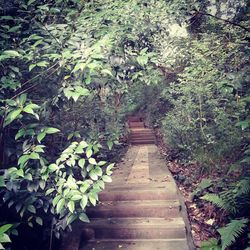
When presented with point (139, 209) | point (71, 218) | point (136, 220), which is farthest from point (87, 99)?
point (71, 218)

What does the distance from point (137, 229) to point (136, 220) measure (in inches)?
12.8

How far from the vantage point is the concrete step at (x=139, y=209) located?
4.89 meters

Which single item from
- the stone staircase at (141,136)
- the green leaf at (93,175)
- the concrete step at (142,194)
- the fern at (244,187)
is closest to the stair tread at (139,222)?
the concrete step at (142,194)

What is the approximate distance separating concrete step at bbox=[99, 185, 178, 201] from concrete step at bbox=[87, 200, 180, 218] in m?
0.15

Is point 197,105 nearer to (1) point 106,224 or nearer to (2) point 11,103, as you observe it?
(1) point 106,224

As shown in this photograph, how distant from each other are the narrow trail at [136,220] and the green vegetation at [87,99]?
2.23ft

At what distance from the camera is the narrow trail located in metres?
4.34

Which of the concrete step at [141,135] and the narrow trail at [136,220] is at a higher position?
the narrow trail at [136,220]

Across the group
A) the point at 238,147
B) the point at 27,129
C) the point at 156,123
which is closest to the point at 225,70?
the point at 238,147

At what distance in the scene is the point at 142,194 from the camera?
17.8 ft

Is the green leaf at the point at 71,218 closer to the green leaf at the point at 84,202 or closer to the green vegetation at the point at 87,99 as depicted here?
the green vegetation at the point at 87,99

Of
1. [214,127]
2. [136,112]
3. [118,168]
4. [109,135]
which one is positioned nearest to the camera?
[109,135]

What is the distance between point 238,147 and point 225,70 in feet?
7.68

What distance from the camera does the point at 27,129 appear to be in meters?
2.53
